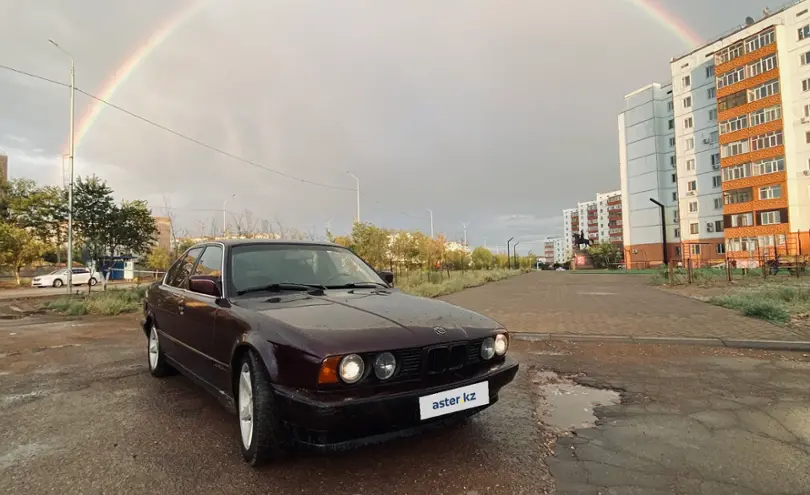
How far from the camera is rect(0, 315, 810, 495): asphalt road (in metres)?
2.40

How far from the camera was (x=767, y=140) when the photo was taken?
39500 mm

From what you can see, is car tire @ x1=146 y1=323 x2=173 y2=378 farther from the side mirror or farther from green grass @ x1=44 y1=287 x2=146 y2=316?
green grass @ x1=44 y1=287 x2=146 y2=316

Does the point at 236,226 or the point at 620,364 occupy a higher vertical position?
the point at 236,226

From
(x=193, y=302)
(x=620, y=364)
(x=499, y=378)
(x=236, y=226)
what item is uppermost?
(x=236, y=226)

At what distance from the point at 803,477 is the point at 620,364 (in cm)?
283

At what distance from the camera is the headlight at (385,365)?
93.2 inches

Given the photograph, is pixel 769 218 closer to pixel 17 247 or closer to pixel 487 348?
pixel 487 348

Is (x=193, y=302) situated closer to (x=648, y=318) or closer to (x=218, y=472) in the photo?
(x=218, y=472)

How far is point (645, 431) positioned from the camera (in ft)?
10.3

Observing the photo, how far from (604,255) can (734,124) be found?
2795 centimetres

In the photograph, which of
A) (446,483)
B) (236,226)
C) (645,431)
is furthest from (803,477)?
(236,226)

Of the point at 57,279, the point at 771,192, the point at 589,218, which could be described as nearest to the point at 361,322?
the point at 57,279

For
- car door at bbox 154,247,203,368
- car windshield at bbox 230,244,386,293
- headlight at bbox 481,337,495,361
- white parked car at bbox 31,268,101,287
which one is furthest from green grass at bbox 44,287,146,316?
white parked car at bbox 31,268,101,287

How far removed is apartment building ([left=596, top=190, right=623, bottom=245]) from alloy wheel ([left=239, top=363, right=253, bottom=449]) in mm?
119436
